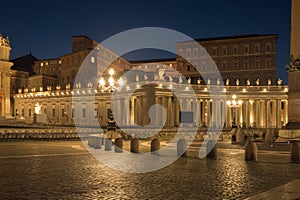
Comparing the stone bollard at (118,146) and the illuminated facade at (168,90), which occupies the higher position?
the illuminated facade at (168,90)

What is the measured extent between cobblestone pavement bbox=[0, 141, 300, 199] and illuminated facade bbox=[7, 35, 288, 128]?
53.1m

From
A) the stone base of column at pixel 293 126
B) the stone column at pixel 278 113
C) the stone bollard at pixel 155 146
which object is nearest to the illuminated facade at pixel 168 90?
the stone column at pixel 278 113

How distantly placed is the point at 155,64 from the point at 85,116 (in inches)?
1358

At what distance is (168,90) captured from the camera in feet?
271

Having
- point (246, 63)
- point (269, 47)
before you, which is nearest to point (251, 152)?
point (246, 63)

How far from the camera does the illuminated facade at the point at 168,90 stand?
85812 millimetres

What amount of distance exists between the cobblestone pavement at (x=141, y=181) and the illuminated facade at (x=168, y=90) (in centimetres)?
5314

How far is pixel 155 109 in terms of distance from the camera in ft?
267

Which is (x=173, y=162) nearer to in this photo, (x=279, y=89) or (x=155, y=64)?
(x=279, y=89)

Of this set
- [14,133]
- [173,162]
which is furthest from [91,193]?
[14,133]

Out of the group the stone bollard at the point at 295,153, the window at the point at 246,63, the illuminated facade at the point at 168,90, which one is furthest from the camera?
the window at the point at 246,63

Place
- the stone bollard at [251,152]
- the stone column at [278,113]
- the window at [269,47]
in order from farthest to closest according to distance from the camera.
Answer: the window at [269,47] < the stone column at [278,113] < the stone bollard at [251,152]

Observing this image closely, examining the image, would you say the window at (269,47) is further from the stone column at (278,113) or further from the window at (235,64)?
the stone column at (278,113)

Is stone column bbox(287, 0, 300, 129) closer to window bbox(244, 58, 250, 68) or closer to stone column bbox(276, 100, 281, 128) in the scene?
stone column bbox(276, 100, 281, 128)
